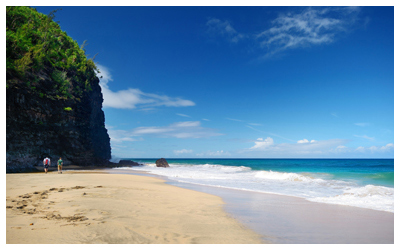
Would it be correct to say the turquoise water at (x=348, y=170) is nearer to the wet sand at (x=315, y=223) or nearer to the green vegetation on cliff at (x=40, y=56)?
the wet sand at (x=315, y=223)

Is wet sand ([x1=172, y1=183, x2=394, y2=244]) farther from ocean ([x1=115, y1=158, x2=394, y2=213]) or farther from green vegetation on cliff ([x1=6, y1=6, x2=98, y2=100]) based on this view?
green vegetation on cliff ([x1=6, y1=6, x2=98, y2=100])

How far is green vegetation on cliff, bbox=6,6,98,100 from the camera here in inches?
782

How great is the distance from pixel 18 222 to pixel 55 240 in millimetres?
1583

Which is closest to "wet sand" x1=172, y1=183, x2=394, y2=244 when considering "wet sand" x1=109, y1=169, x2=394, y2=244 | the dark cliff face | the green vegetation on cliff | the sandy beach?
"wet sand" x1=109, y1=169, x2=394, y2=244

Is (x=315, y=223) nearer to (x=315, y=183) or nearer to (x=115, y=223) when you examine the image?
(x=115, y=223)

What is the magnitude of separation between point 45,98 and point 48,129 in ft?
12.2

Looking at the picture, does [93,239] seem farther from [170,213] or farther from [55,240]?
[170,213]

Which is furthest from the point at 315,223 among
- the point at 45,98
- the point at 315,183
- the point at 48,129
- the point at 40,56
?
the point at 45,98

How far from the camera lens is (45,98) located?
2408cm

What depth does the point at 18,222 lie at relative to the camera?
439 centimetres

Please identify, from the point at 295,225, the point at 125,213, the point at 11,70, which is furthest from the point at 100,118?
the point at 295,225

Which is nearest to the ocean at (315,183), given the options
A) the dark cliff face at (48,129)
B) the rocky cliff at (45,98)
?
the dark cliff face at (48,129)

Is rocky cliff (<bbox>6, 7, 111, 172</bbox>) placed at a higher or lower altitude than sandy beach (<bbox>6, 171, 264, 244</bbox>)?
higher

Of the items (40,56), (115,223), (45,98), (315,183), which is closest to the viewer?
(115,223)
